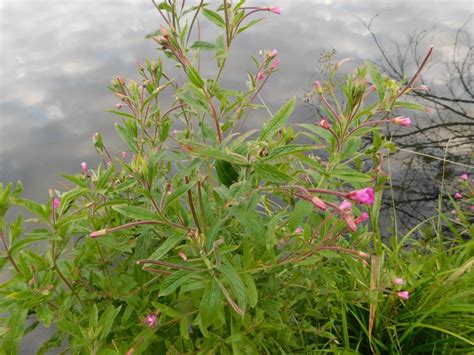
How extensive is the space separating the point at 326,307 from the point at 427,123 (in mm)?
1662

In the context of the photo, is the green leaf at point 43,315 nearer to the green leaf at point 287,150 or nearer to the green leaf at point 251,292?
the green leaf at point 251,292

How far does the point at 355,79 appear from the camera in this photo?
0.85 metres

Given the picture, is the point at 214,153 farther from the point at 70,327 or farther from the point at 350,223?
the point at 70,327

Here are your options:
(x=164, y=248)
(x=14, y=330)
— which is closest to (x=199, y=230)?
(x=164, y=248)

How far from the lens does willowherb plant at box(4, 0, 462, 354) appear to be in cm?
83

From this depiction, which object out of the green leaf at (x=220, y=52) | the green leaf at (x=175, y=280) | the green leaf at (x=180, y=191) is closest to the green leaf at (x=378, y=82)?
the green leaf at (x=220, y=52)

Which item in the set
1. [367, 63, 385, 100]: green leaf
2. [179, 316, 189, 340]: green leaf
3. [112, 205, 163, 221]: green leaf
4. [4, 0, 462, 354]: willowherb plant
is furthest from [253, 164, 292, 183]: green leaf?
[179, 316, 189, 340]: green leaf

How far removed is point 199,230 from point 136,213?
143mm

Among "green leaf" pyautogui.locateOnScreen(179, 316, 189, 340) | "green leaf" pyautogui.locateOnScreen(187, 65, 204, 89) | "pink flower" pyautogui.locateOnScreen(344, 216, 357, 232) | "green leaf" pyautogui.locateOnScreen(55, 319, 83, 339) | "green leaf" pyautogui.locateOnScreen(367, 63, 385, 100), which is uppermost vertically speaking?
"green leaf" pyautogui.locateOnScreen(187, 65, 204, 89)

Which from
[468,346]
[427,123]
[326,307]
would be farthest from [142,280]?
[427,123]

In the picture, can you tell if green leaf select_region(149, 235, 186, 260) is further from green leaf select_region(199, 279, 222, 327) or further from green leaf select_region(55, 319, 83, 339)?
green leaf select_region(55, 319, 83, 339)

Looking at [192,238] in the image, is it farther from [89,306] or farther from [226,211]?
[89,306]

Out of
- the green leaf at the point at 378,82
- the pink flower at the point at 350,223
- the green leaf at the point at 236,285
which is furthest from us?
the green leaf at the point at 378,82

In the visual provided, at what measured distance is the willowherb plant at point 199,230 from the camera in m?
0.83
